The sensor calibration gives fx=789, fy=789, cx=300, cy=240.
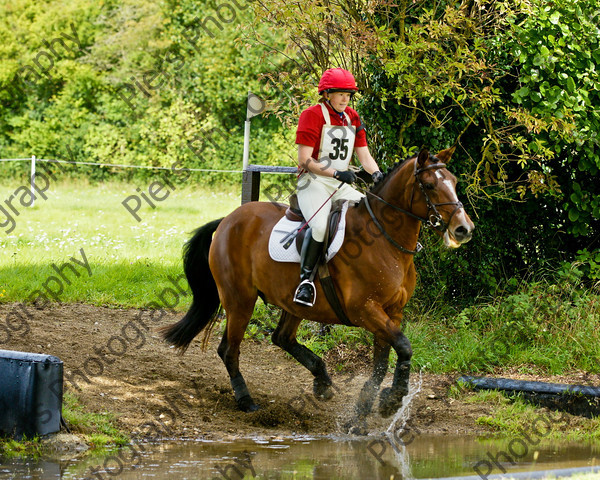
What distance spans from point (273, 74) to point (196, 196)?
15.3 metres

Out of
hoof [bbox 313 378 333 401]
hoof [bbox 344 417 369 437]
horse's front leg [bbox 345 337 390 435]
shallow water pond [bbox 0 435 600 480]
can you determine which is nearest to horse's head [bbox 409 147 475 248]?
horse's front leg [bbox 345 337 390 435]

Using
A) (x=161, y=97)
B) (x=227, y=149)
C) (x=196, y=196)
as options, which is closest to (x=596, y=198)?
(x=196, y=196)

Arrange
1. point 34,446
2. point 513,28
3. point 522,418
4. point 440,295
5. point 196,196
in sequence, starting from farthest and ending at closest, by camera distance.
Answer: point 196,196
point 440,295
point 513,28
point 522,418
point 34,446

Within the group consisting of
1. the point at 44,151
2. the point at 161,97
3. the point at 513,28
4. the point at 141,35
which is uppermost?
the point at 513,28

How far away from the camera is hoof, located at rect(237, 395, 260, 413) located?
24.2 ft

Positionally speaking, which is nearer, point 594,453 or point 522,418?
point 594,453

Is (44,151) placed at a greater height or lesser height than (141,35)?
lesser

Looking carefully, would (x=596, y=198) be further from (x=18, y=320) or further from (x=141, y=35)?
(x=141, y=35)

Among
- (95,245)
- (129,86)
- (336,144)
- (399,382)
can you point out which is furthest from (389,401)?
(129,86)

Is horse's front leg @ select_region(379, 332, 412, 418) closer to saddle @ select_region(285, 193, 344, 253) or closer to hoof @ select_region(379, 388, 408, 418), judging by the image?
hoof @ select_region(379, 388, 408, 418)

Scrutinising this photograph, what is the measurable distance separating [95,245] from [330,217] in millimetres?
8463

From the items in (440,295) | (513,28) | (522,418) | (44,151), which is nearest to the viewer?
(522,418)

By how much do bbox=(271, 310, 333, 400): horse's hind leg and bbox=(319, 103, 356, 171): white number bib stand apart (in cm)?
167

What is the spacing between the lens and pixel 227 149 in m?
28.5
